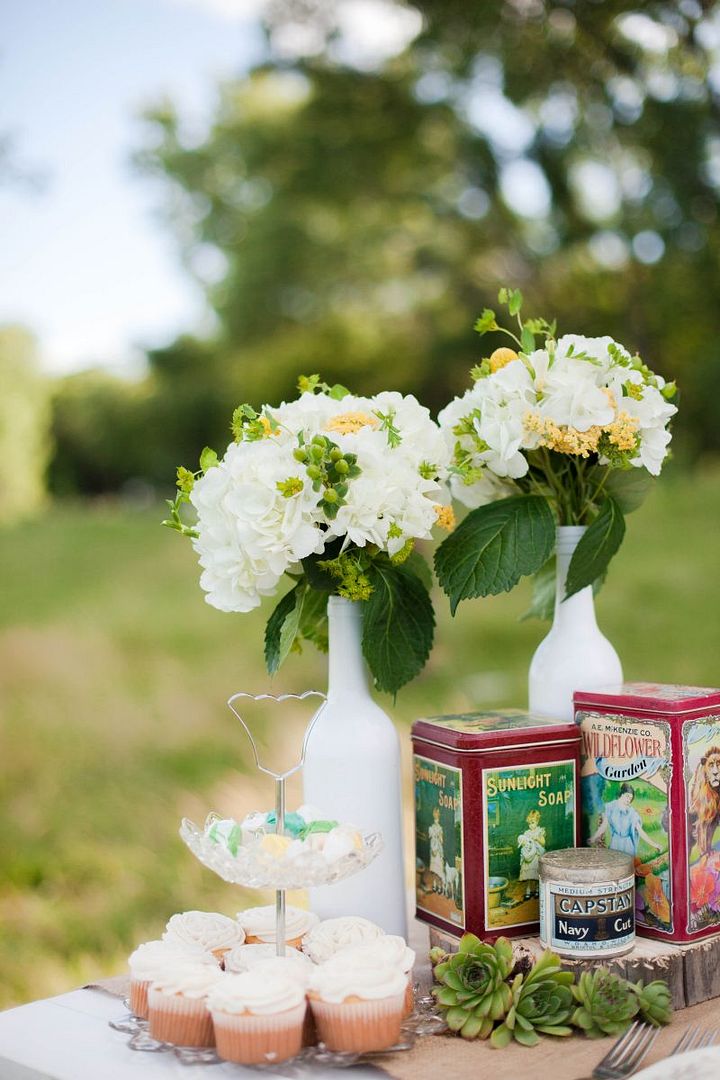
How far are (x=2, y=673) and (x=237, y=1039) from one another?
13.5 feet

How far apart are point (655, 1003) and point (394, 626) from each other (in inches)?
15.3

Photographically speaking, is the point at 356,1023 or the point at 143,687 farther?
the point at 143,687

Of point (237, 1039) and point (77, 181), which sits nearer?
point (237, 1039)

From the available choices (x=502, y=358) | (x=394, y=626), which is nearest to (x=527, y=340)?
(x=502, y=358)

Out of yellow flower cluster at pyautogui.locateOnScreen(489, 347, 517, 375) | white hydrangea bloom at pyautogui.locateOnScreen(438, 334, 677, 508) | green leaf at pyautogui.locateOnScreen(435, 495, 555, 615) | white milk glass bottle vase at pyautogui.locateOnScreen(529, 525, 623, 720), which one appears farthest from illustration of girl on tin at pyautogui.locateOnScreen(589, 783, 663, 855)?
yellow flower cluster at pyautogui.locateOnScreen(489, 347, 517, 375)

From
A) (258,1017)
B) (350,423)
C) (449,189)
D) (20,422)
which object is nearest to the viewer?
(258,1017)

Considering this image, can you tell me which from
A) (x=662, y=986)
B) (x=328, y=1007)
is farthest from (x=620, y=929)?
(x=328, y=1007)

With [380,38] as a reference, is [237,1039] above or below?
below

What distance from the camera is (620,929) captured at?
87 centimetres

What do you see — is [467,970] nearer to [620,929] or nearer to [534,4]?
[620,929]

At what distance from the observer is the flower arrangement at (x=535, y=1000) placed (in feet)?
2.73

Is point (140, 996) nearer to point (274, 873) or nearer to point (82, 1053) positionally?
point (82, 1053)

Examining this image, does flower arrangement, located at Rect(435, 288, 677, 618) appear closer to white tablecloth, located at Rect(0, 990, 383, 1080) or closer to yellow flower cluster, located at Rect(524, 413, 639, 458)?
yellow flower cluster, located at Rect(524, 413, 639, 458)

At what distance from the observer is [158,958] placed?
0.84m
